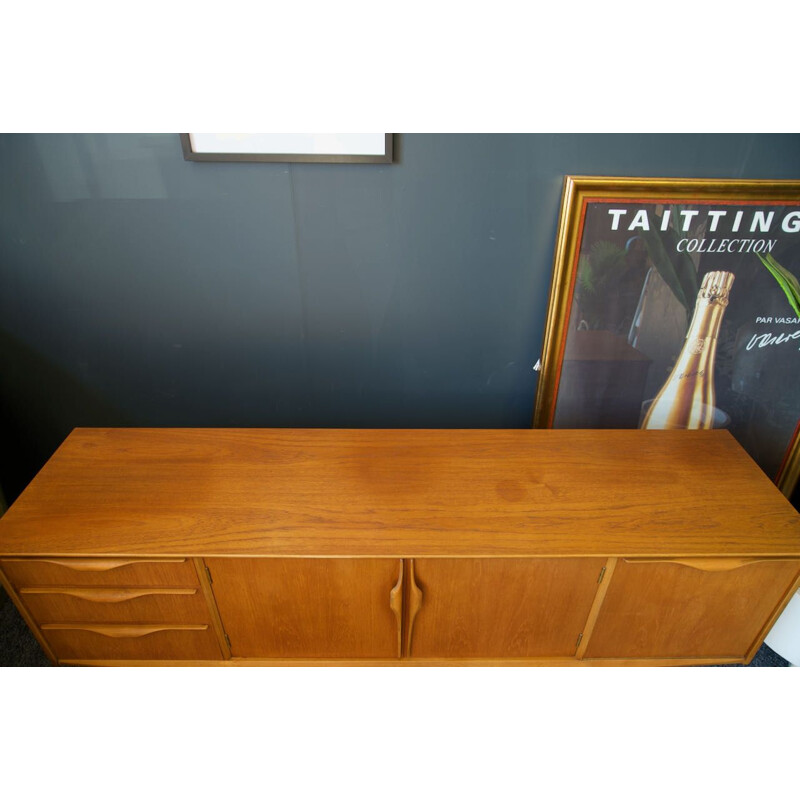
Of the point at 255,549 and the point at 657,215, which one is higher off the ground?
the point at 657,215

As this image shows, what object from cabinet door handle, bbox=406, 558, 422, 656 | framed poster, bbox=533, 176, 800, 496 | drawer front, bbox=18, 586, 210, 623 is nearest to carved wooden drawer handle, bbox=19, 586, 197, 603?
drawer front, bbox=18, 586, 210, 623

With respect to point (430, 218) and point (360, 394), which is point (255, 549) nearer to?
point (360, 394)

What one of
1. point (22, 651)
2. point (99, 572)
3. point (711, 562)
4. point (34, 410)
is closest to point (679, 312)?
point (711, 562)

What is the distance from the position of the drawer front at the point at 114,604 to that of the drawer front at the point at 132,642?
0.03 metres

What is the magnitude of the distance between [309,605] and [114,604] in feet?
1.43

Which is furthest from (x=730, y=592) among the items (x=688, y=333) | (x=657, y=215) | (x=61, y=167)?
(x=61, y=167)

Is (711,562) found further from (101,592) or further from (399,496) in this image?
(101,592)

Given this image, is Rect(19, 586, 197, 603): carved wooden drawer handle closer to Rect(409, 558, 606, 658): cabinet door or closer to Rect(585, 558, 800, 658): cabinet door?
Rect(409, 558, 606, 658): cabinet door

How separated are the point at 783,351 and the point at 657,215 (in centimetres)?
55

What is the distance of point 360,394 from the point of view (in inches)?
62.6

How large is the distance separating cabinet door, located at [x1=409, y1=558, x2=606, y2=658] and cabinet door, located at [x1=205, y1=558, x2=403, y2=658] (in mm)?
70

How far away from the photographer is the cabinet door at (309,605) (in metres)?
1.14
